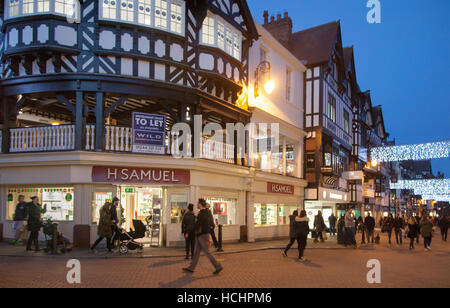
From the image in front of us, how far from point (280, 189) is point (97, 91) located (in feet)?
39.9

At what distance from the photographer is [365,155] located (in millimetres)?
40812

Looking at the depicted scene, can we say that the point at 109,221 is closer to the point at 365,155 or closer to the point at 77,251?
the point at 77,251

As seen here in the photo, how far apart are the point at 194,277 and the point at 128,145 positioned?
7.36 meters

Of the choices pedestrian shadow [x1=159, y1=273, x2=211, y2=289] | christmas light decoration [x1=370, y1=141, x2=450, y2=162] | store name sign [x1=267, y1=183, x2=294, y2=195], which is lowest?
pedestrian shadow [x1=159, y1=273, x2=211, y2=289]

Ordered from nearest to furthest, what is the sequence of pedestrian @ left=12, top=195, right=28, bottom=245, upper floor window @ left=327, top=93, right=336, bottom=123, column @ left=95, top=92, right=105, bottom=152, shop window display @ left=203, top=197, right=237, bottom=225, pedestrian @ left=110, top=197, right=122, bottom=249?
1. pedestrian @ left=110, top=197, right=122, bottom=249
2. pedestrian @ left=12, top=195, right=28, bottom=245
3. column @ left=95, top=92, right=105, bottom=152
4. shop window display @ left=203, top=197, right=237, bottom=225
5. upper floor window @ left=327, top=93, right=336, bottom=123

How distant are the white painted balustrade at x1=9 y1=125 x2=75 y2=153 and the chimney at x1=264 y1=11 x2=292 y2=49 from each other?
1841cm

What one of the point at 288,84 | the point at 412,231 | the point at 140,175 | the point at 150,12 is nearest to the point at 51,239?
the point at 140,175

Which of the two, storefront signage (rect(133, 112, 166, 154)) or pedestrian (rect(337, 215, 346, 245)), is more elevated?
storefront signage (rect(133, 112, 166, 154))

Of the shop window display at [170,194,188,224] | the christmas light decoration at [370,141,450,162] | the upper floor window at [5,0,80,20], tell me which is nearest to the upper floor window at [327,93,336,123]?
the christmas light decoration at [370,141,450,162]

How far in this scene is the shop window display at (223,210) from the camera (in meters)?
18.4

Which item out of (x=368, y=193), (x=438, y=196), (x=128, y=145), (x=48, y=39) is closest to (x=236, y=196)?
(x=128, y=145)

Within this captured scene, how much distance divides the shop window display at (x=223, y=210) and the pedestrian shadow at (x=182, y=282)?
8.20m

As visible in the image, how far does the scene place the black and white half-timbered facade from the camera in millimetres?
14820

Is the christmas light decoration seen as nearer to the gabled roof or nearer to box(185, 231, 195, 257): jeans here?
the gabled roof
